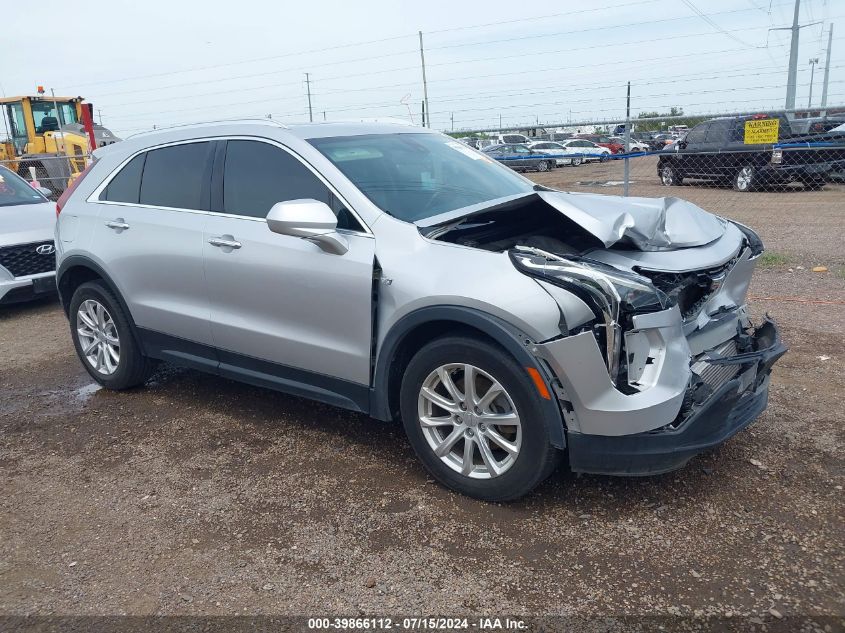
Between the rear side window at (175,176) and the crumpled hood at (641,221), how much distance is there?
85.2 inches

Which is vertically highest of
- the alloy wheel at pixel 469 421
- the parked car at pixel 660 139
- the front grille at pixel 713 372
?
the front grille at pixel 713 372

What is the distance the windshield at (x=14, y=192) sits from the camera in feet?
28.9

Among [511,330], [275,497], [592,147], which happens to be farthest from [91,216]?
[592,147]

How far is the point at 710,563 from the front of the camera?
9.80 feet

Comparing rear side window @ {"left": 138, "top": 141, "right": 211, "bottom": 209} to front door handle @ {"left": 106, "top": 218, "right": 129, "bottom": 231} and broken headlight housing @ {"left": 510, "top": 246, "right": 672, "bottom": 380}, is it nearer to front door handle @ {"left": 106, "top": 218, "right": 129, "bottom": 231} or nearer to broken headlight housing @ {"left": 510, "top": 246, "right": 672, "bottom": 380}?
front door handle @ {"left": 106, "top": 218, "right": 129, "bottom": 231}

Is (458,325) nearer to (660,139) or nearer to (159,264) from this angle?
(159,264)

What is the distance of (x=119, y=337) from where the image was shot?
514 cm

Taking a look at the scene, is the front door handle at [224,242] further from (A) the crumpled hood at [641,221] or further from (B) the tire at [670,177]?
(B) the tire at [670,177]

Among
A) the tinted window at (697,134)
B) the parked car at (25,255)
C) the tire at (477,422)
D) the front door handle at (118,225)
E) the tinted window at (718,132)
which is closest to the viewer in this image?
the tire at (477,422)

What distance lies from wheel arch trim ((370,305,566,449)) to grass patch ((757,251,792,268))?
627 cm

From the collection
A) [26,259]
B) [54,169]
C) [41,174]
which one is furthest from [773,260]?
[41,174]

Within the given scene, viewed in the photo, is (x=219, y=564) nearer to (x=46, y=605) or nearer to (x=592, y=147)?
(x=46, y=605)

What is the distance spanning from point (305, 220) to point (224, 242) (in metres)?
0.89

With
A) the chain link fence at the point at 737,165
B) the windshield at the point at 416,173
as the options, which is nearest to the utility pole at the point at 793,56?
the chain link fence at the point at 737,165
